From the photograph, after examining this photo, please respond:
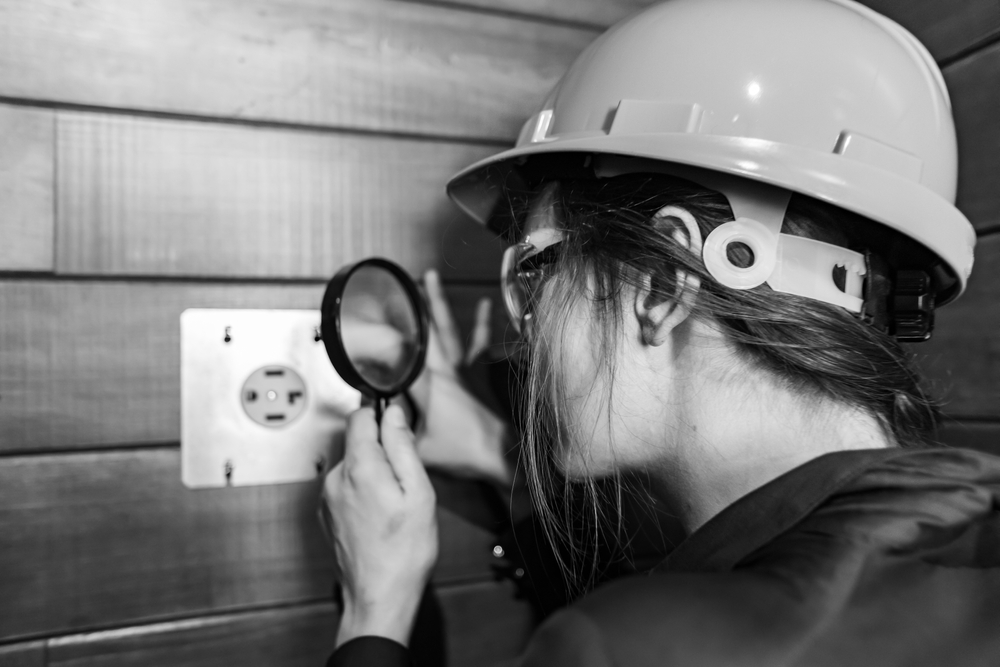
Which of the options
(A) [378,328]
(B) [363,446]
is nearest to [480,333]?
(A) [378,328]

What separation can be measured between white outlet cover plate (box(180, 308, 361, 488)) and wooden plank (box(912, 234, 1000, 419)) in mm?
776

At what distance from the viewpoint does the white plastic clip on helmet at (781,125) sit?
2.07 feet

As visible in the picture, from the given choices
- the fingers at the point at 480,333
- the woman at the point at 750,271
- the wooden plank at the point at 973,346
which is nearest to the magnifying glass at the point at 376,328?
the fingers at the point at 480,333

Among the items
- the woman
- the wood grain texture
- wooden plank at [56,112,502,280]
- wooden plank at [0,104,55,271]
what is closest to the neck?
the woman

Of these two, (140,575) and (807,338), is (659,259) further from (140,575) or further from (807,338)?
(140,575)

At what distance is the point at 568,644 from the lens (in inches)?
17.5

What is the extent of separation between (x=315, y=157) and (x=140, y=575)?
0.56 meters

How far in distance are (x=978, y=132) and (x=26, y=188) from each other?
1.14 m

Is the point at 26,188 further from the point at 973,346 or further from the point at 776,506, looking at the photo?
the point at 973,346

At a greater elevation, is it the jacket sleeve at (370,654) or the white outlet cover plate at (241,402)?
the white outlet cover plate at (241,402)

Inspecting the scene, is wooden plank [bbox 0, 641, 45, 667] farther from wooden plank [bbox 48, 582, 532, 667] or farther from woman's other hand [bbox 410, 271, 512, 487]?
woman's other hand [bbox 410, 271, 512, 487]

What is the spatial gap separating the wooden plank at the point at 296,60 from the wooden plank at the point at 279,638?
63 centimetres

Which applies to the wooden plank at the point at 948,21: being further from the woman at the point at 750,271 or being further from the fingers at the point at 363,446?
the fingers at the point at 363,446

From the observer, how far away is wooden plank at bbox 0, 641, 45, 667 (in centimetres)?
84
